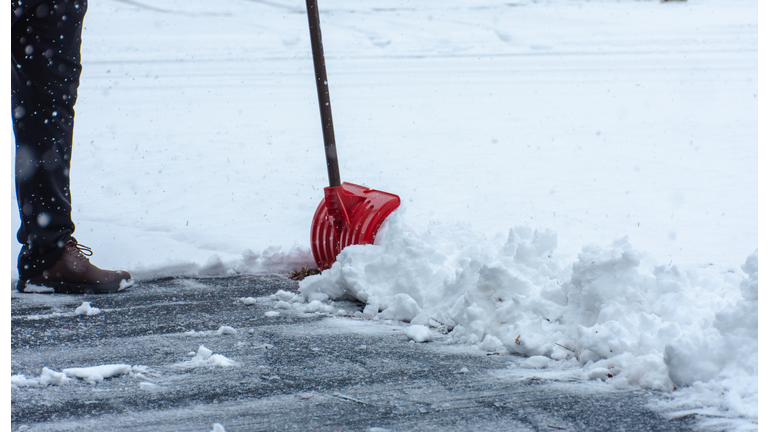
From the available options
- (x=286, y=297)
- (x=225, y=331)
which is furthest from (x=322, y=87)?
(x=225, y=331)

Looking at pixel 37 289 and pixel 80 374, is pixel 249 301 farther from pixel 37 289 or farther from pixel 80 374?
pixel 37 289

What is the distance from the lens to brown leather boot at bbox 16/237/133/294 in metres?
2.74

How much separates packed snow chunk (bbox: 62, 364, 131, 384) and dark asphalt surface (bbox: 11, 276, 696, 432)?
25mm

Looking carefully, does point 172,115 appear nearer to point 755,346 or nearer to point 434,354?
point 434,354

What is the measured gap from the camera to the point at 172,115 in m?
6.59

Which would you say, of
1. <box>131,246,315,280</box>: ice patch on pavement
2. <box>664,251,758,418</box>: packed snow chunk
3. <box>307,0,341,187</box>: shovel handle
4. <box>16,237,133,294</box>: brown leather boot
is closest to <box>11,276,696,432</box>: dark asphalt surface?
<box>664,251,758,418</box>: packed snow chunk

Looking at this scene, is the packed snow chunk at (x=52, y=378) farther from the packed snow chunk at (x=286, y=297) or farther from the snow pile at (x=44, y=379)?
the packed snow chunk at (x=286, y=297)

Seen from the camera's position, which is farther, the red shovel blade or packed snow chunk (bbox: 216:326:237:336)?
the red shovel blade

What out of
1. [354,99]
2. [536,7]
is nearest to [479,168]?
[354,99]

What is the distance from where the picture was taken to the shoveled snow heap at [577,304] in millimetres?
1660

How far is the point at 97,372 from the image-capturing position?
1816 mm

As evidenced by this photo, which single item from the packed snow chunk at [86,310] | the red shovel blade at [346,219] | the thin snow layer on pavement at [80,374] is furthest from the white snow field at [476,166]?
the thin snow layer on pavement at [80,374]

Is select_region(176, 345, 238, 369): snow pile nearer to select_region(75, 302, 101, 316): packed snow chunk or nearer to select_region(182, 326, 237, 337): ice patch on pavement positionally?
select_region(182, 326, 237, 337): ice patch on pavement

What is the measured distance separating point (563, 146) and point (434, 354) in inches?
156
